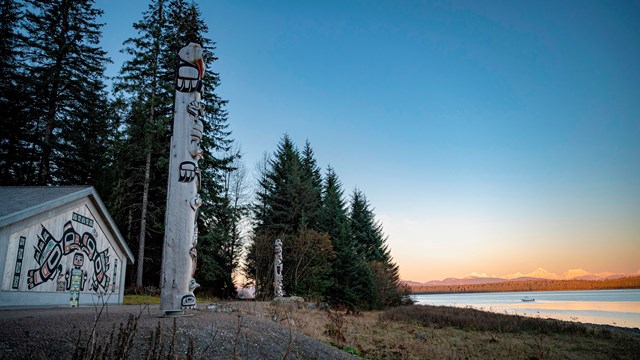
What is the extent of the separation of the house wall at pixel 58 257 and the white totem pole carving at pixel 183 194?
2.39 meters

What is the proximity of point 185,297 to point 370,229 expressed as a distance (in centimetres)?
3548

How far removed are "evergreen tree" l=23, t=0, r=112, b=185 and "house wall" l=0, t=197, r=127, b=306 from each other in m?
13.2

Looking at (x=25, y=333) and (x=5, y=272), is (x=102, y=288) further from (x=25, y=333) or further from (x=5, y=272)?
(x=25, y=333)

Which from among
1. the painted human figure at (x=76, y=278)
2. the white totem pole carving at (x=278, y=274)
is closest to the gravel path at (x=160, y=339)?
the painted human figure at (x=76, y=278)

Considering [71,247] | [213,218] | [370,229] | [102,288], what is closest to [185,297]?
[71,247]

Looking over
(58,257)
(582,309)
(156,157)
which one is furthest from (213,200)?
(582,309)

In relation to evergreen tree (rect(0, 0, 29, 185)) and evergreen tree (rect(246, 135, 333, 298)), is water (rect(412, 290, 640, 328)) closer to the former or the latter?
evergreen tree (rect(246, 135, 333, 298))

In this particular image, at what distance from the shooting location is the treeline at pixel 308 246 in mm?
26891

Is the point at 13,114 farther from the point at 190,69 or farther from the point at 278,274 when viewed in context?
the point at 190,69

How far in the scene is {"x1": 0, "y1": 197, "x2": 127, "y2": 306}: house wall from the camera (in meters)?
10.2

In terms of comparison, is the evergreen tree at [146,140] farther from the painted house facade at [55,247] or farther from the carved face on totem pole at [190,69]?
the carved face on totem pole at [190,69]

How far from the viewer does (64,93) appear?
2561 centimetres

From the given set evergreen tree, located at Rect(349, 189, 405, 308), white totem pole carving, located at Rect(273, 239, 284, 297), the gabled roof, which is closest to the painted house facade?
the gabled roof

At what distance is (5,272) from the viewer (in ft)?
32.5
